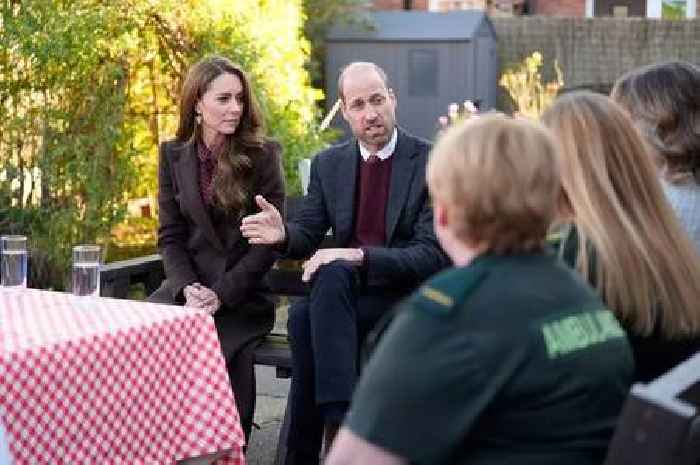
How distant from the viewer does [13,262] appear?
162 inches

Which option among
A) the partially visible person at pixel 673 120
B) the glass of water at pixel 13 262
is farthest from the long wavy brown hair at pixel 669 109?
the glass of water at pixel 13 262

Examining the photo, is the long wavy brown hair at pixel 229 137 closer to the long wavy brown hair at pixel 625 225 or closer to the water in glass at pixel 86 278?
the water in glass at pixel 86 278

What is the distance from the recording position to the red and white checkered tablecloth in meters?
3.28

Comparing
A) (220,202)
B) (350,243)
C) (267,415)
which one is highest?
(220,202)

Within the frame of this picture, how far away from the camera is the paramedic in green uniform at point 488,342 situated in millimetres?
1982

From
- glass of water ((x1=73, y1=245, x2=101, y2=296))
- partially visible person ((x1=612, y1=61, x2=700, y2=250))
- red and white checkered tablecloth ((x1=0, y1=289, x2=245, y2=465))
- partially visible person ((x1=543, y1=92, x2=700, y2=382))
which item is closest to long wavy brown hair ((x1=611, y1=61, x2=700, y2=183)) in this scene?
partially visible person ((x1=612, y1=61, x2=700, y2=250))

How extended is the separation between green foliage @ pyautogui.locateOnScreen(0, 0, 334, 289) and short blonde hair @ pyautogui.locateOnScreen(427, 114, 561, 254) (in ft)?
19.5

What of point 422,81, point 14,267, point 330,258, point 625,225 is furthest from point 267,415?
point 422,81

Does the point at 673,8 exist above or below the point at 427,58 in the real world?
above

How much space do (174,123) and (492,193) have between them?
6775mm

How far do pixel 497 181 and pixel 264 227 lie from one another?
269 centimetres

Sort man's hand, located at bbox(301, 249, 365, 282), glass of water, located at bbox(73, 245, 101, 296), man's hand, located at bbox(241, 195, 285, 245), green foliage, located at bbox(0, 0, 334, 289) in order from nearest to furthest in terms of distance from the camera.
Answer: glass of water, located at bbox(73, 245, 101, 296) < man's hand, located at bbox(301, 249, 365, 282) < man's hand, located at bbox(241, 195, 285, 245) < green foliage, located at bbox(0, 0, 334, 289)

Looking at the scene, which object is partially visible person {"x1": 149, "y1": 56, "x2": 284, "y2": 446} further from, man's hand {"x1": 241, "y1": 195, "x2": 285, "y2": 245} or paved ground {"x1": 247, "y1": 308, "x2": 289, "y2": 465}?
paved ground {"x1": 247, "y1": 308, "x2": 289, "y2": 465}

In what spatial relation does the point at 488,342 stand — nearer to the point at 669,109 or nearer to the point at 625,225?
the point at 625,225
